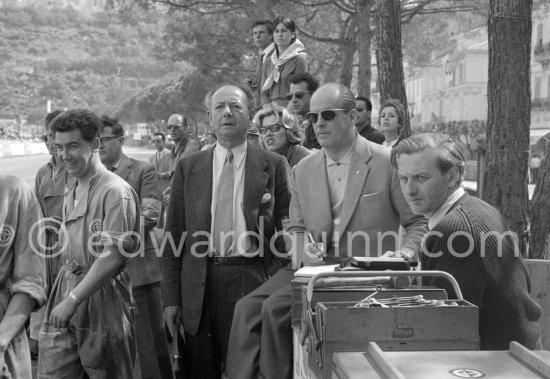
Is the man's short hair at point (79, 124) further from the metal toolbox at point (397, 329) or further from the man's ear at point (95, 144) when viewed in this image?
the metal toolbox at point (397, 329)

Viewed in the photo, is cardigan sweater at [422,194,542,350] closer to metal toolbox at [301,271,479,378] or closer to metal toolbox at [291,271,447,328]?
metal toolbox at [291,271,447,328]

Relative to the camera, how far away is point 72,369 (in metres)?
4.57

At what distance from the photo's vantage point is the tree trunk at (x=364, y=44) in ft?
54.0

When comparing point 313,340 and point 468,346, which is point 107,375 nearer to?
point 313,340

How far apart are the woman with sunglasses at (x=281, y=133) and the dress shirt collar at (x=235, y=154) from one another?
1.12 meters

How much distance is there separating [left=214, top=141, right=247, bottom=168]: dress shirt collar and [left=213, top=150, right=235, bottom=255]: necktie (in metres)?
0.05

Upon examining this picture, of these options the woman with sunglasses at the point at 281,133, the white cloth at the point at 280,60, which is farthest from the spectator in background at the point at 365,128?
the woman with sunglasses at the point at 281,133

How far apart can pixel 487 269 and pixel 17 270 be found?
192 cm

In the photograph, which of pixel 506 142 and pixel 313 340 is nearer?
pixel 313 340

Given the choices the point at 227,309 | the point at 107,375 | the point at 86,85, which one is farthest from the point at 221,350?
the point at 86,85

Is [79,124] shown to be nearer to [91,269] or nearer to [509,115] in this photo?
[91,269]

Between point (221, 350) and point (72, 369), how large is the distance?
119cm

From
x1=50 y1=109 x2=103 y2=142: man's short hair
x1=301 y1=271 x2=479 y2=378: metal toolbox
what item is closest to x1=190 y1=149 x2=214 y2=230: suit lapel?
x1=50 y1=109 x2=103 y2=142: man's short hair

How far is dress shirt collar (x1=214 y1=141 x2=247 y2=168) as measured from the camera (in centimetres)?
555
